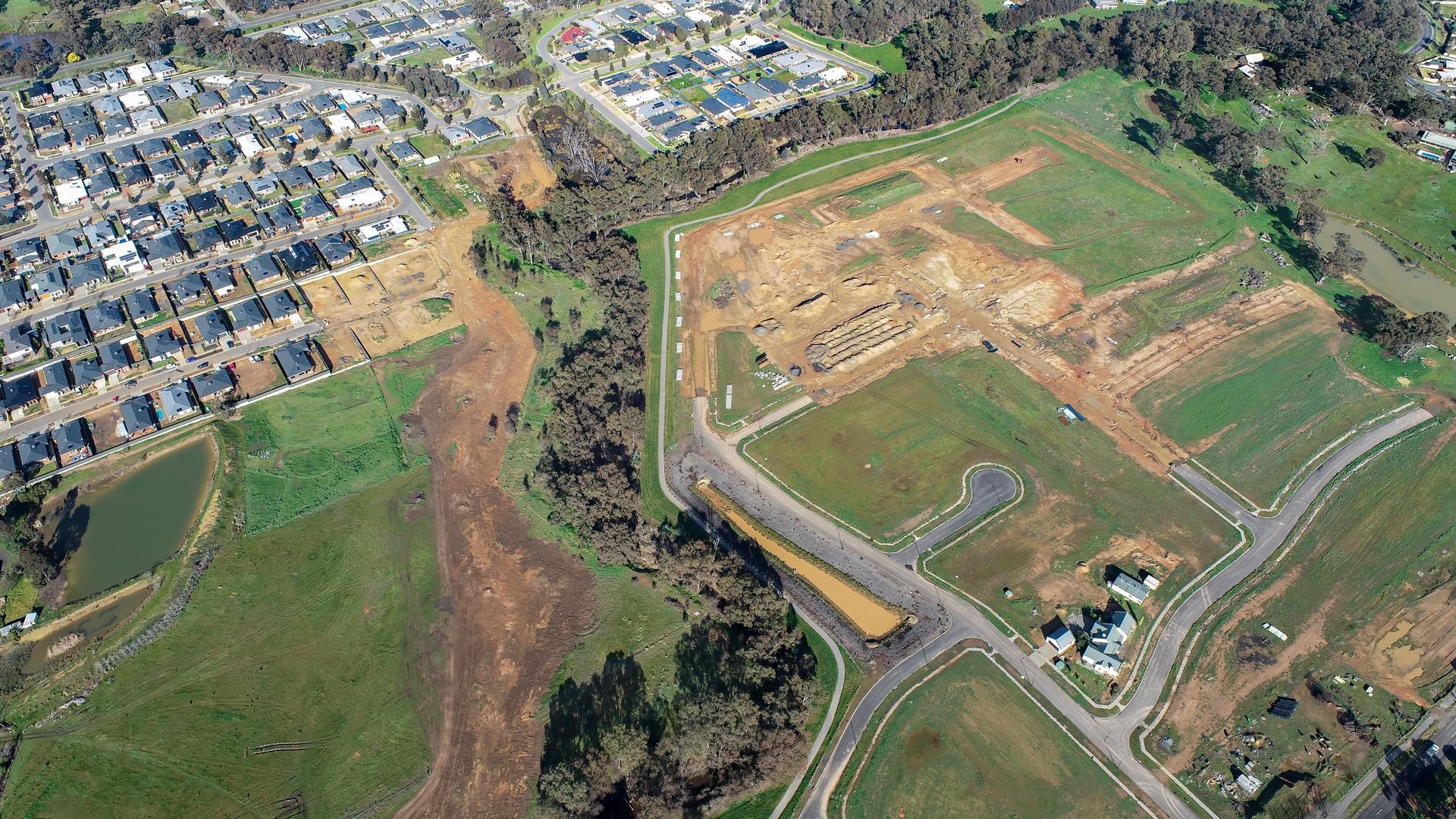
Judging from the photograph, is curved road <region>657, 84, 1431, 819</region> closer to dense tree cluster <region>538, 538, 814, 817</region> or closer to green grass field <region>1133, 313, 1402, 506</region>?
green grass field <region>1133, 313, 1402, 506</region>

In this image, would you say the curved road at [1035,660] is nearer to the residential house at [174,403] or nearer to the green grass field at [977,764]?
the green grass field at [977,764]

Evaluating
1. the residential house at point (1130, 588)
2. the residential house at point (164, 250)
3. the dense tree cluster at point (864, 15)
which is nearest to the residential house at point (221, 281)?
the residential house at point (164, 250)

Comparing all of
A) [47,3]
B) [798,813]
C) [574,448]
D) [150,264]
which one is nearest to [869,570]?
[798,813]

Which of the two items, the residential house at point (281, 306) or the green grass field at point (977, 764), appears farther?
the residential house at point (281, 306)

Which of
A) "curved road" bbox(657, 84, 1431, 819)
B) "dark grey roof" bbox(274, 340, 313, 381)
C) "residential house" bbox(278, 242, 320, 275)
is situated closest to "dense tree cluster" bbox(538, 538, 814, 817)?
"curved road" bbox(657, 84, 1431, 819)

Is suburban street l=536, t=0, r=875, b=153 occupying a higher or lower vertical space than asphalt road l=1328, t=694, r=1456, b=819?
higher

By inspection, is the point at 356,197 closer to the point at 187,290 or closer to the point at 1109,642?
the point at 187,290
